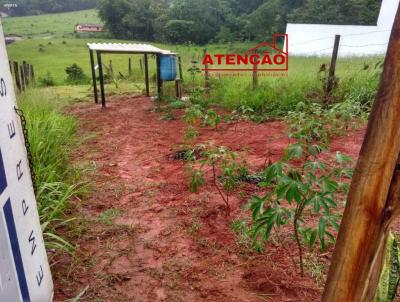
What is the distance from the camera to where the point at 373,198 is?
2.91 ft

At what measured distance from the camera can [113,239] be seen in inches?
88.2

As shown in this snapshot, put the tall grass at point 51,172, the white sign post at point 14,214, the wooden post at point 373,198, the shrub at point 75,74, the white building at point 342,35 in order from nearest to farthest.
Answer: the wooden post at point 373,198 → the white sign post at point 14,214 → the tall grass at point 51,172 → the shrub at point 75,74 → the white building at point 342,35

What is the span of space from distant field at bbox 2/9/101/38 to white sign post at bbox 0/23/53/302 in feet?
76.1

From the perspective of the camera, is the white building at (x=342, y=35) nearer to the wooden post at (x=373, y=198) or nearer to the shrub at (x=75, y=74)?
the shrub at (x=75, y=74)

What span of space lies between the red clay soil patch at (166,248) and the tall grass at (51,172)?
170mm

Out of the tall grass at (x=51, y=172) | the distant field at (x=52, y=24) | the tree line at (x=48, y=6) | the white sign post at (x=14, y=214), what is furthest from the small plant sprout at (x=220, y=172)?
the distant field at (x=52, y=24)

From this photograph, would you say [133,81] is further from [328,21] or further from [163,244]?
[328,21]

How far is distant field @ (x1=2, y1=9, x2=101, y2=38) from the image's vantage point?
22922 mm

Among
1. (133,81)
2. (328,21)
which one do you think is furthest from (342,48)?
(133,81)

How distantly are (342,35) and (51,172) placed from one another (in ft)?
62.5

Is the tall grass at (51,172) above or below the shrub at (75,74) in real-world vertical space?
above

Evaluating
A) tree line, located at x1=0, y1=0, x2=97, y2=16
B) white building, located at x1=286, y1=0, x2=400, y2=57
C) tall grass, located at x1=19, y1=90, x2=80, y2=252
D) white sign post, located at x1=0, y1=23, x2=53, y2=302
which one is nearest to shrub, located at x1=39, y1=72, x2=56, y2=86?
tree line, located at x1=0, y1=0, x2=97, y2=16

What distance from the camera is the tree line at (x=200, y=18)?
94.0 feet

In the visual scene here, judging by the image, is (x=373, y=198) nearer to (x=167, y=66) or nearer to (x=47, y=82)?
(x=167, y=66)
